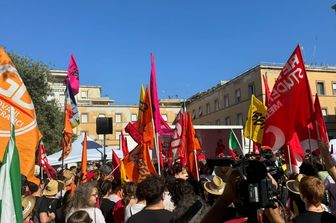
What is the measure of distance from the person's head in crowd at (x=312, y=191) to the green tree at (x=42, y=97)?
29.6m

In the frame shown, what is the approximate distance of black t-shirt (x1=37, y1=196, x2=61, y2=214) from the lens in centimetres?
592

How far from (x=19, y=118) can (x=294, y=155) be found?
14.7 ft

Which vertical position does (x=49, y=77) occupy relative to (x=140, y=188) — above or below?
above

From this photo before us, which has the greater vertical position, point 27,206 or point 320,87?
point 320,87

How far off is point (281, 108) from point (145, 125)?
2965 mm

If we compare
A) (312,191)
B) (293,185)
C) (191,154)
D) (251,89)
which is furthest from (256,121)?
(251,89)

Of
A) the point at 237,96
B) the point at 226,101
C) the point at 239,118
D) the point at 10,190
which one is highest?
the point at 237,96

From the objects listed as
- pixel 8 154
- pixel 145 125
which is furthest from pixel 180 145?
pixel 8 154

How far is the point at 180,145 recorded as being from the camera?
33.0ft

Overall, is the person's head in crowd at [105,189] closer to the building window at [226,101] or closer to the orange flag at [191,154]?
the orange flag at [191,154]

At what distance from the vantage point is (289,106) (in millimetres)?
6590

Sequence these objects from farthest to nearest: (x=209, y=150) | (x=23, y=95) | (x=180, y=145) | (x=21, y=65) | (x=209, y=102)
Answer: (x=209, y=102), (x=21, y=65), (x=209, y=150), (x=180, y=145), (x=23, y=95)

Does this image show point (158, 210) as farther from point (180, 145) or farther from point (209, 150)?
point (209, 150)

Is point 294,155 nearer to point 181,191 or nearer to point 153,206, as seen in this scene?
point 181,191
